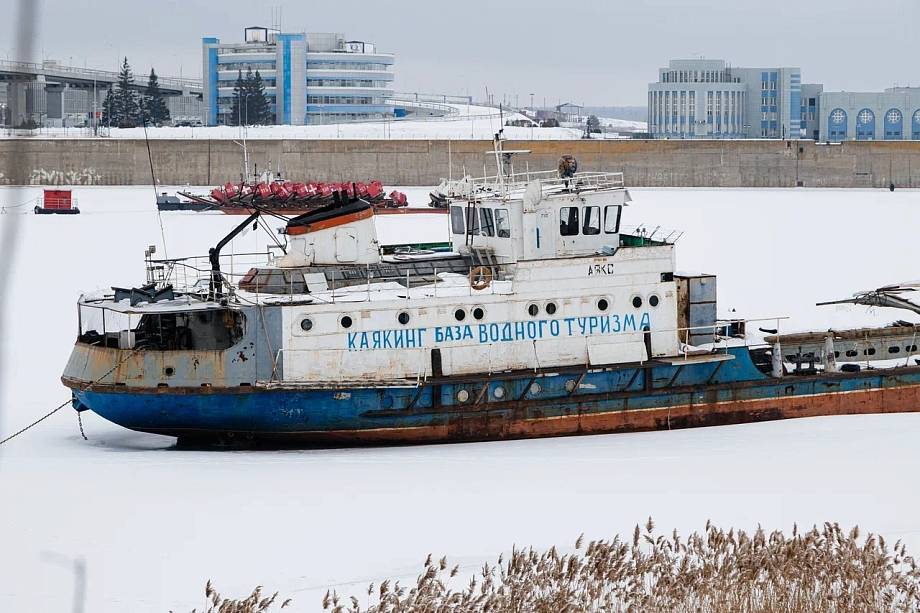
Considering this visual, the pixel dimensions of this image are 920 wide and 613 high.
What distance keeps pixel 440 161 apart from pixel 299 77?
32442mm

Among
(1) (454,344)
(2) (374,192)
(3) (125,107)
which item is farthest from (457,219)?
(3) (125,107)

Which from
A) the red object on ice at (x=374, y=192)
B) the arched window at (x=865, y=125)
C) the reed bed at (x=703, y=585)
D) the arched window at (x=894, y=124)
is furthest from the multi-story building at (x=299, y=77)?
the reed bed at (x=703, y=585)

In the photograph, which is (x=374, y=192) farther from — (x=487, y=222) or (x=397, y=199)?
(x=487, y=222)

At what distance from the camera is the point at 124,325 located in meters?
15.5

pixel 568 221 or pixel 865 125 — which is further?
pixel 865 125

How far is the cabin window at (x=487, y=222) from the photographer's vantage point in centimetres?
1706

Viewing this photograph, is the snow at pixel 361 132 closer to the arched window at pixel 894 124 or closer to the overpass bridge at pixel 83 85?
the overpass bridge at pixel 83 85

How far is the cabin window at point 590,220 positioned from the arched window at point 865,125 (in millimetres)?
84457

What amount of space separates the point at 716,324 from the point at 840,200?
157ft

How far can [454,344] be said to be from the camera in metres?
15.6

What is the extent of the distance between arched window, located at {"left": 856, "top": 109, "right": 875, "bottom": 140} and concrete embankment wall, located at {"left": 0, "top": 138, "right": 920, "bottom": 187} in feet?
68.9

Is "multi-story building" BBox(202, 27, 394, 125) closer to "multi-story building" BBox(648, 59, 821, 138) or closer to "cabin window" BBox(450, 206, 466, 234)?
"multi-story building" BBox(648, 59, 821, 138)

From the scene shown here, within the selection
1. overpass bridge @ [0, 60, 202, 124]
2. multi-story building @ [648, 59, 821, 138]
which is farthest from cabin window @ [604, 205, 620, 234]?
multi-story building @ [648, 59, 821, 138]

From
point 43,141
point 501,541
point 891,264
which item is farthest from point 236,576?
point 43,141
